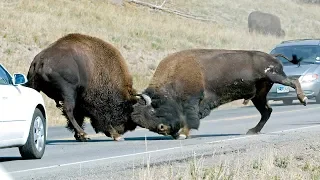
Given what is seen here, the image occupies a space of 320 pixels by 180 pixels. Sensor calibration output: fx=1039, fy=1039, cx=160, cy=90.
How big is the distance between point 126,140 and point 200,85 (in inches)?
64.1

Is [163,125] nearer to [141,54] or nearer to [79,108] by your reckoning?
[79,108]

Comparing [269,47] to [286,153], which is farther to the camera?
[269,47]

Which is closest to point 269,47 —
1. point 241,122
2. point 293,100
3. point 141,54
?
point 141,54

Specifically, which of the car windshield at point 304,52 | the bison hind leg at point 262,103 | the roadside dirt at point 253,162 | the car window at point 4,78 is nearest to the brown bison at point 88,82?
the roadside dirt at point 253,162

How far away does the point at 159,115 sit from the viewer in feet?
58.2

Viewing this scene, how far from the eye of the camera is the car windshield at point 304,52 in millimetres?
30297

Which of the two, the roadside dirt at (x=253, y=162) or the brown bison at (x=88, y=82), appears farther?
the brown bison at (x=88, y=82)

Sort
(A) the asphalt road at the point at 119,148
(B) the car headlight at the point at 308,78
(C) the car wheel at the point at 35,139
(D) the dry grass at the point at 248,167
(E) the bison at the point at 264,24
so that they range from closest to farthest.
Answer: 1. (D) the dry grass at the point at 248,167
2. (A) the asphalt road at the point at 119,148
3. (C) the car wheel at the point at 35,139
4. (B) the car headlight at the point at 308,78
5. (E) the bison at the point at 264,24

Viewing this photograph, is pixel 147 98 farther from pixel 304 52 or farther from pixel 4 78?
pixel 304 52

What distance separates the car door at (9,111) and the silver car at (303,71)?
648 inches

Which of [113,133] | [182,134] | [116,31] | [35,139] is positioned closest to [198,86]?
[182,134]

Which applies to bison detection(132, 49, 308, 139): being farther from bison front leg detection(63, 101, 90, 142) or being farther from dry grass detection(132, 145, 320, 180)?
dry grass detection(132, 145, 320, 180)

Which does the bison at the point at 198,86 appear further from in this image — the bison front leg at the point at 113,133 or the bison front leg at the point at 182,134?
the bison front leg at the point at 113,133

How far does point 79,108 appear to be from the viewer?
18.2 m
